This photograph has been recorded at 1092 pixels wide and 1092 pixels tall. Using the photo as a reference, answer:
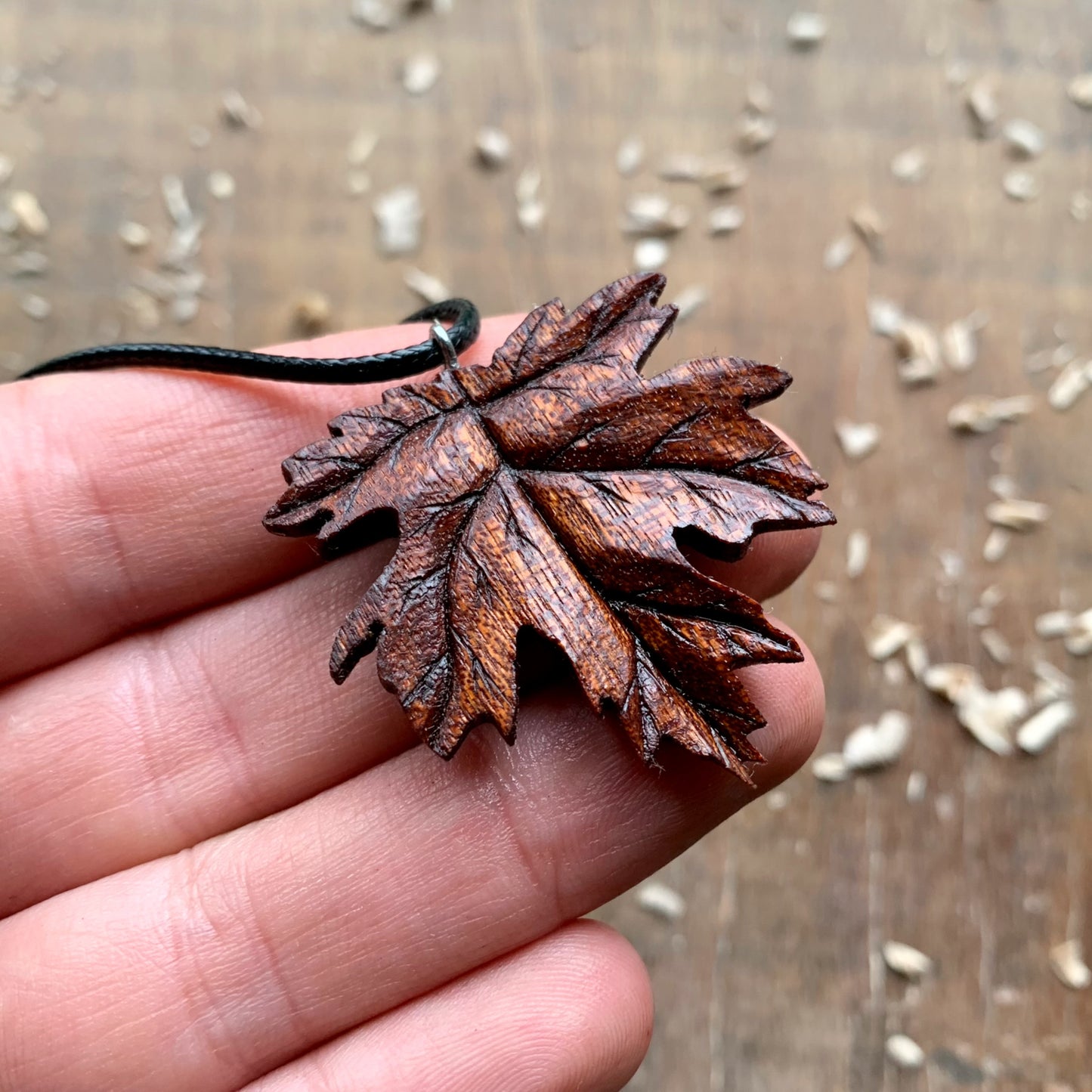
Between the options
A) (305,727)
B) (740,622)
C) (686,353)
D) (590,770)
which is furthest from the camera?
(686,353)

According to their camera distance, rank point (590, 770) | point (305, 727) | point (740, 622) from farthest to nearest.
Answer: point (305, 727) < point (590, 770) < point (740, 622)

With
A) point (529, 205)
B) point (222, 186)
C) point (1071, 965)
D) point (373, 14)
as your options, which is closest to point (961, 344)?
point (529, 205)

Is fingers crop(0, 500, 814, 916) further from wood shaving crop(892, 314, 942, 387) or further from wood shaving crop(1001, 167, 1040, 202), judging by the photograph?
wood shaving crop(1001, 167, 1040, 202)

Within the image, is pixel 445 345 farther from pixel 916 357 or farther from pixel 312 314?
pixel 916 357

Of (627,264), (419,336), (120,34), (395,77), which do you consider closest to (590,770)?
(419,336)

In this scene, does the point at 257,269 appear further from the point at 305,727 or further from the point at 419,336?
the point at 305,727
